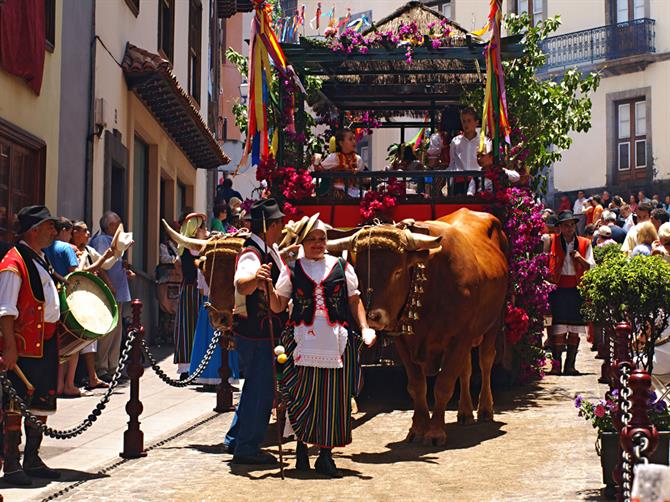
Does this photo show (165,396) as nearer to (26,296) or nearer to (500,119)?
(500,119)

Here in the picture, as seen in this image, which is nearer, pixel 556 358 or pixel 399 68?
pixel 399 68

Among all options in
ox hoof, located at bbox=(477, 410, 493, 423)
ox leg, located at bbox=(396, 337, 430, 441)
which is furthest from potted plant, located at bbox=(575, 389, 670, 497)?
ox hoof, located at bbox=(477, 410, 493, 423)

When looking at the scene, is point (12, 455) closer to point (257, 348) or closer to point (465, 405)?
point (257, 348)

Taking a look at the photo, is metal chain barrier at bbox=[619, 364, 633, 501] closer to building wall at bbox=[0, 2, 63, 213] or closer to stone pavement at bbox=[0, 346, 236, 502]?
stone pavement at bbox=[0, 346, 236, 502]

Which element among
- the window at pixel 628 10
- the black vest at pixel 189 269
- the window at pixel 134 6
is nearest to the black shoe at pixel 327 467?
the black vest at pixel 189 269

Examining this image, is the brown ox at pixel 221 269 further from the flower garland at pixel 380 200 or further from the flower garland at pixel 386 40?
the flower garland at pixel 386 40

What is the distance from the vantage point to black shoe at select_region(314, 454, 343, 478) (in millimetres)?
8617

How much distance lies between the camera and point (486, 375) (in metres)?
11.6

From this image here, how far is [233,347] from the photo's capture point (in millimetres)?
9898

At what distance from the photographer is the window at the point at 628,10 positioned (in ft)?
123

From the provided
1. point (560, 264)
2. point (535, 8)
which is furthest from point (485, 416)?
point (535, 8)

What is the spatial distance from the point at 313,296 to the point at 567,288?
6.89 metres

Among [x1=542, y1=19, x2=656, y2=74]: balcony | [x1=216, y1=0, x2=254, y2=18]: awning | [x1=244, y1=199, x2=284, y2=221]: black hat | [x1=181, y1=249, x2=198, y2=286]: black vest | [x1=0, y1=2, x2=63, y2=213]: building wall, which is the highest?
[x1=542, y1=19, x2=656, y2=74]: balcony

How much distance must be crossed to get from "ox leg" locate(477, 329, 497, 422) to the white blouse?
2.84 metres
